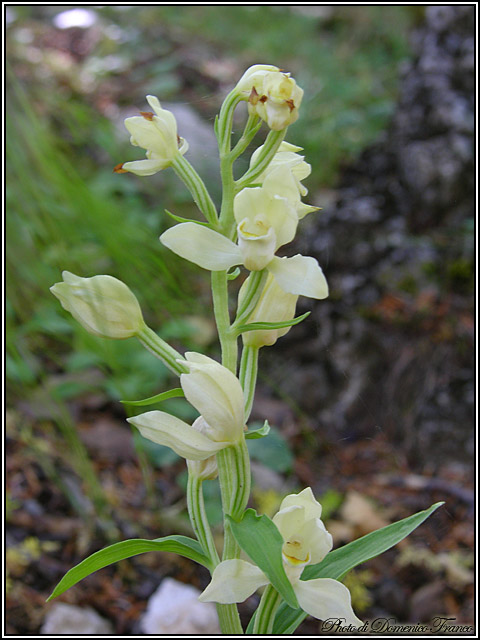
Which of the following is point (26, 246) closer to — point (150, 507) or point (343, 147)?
point (150, 507)

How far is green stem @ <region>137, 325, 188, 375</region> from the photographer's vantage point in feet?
2.27

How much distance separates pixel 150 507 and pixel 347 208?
1.45m

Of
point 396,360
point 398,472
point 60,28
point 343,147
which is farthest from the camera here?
point 60,28

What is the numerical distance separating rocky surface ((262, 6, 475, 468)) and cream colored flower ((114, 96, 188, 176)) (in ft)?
3.58

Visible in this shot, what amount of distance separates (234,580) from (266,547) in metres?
0.09

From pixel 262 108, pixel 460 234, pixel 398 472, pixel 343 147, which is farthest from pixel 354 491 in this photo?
pixel 343 147

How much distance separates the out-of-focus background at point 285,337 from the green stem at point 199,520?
30cm

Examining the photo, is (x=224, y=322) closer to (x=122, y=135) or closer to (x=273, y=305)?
(x=273, y=305)

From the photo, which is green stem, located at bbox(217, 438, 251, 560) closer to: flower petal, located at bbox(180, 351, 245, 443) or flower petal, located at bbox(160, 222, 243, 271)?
flower petal, located at bbox(180, 351, 245, 443)

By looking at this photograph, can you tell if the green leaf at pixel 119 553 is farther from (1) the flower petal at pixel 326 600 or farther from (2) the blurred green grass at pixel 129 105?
(2) the blurred green grass at pixel 129 105

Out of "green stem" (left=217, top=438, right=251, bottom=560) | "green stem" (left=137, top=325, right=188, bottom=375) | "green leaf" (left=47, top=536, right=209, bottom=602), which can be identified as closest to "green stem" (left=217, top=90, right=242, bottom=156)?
Result: "green stem" (left=137, top=325, right=188, bottom=375)

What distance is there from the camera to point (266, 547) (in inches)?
23.1

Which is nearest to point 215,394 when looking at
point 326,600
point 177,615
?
point 326,600

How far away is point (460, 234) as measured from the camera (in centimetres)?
235
